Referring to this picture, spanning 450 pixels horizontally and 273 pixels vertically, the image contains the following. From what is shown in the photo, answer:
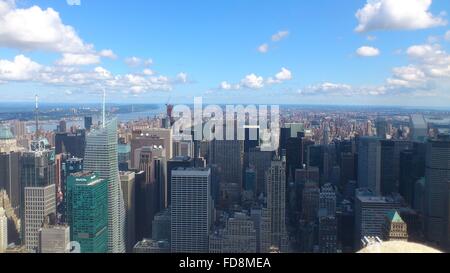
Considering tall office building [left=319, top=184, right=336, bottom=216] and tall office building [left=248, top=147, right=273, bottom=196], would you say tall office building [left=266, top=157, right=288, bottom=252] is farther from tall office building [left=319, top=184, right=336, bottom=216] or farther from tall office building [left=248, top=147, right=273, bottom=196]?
tall office building [left=319, top=184, right=336, bottom=216]

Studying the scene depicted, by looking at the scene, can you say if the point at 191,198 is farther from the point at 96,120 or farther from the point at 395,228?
the point at 395,228

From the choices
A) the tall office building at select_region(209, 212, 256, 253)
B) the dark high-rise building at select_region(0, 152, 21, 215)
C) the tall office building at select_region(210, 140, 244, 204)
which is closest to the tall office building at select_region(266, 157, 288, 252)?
the tall office building at select_region(209, 212, 256, 253)

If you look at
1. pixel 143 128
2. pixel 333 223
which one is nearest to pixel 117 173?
pixel 143 128

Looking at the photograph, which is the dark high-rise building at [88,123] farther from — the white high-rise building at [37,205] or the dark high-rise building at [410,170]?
the dark high-rise building at [410,170]

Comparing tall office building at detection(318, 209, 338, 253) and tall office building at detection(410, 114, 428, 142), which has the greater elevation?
tall office building at detection(410, 114, 428, 142)

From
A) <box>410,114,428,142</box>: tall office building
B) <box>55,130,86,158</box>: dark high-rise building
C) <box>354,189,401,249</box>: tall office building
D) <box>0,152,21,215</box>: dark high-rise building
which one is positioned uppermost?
<box>410,114,428,142</box>: tall office building

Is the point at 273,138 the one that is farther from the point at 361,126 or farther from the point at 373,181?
the point at 373,181
